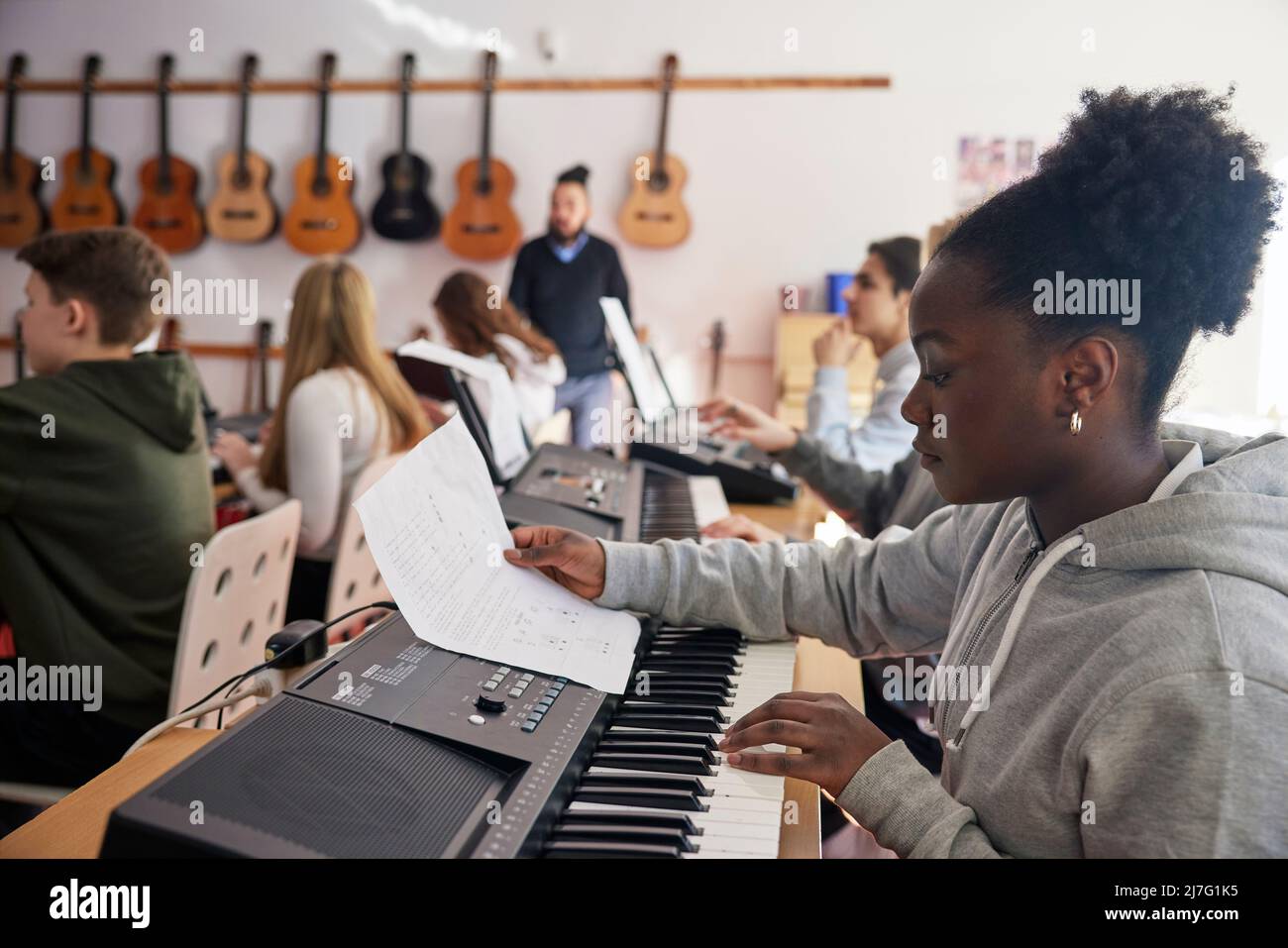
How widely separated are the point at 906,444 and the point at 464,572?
181 cm

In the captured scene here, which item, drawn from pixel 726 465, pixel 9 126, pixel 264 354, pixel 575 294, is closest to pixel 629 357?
pixel 726 465

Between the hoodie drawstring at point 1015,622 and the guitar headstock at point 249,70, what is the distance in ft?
18.7

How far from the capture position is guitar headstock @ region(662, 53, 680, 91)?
530 cm

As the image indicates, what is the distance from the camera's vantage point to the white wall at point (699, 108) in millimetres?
5055

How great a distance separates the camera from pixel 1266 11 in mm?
4875

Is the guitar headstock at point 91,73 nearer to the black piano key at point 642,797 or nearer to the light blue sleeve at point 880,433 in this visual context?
the light blue sleeve at point 880,433

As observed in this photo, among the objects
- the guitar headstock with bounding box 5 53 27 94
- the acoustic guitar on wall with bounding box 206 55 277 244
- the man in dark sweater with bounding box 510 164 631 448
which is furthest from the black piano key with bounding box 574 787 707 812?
the guitar headstock with bounding box 5 53 27 94

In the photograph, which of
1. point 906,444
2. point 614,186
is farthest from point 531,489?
point 614,186

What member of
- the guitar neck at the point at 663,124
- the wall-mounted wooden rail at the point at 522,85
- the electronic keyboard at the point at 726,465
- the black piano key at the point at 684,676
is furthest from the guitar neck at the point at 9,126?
the black piano key at the point at 684,676

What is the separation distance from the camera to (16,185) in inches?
226

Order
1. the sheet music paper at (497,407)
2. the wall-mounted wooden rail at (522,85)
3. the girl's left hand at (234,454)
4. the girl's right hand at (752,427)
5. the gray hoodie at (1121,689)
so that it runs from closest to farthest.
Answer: the gray hoodie at (1121,689) → the sheet music paper at (497,407) → the girl's right hand at (752,427) → the girl's left hand at (234,454) → the wall-mounted wooden rail at (522,85)

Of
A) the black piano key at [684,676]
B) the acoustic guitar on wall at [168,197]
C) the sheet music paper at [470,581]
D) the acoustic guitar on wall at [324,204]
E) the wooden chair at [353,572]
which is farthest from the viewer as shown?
the acoustic guitar on wall at [168,197]

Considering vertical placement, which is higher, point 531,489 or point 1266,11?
point 1266,11
